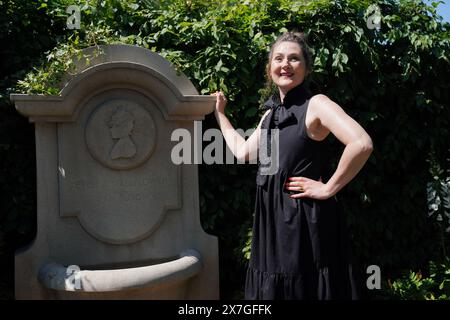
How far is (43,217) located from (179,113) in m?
1.08

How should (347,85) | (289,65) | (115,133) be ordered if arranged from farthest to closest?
(347,85)
(115,133)
(289,65)

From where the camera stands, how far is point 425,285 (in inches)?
132

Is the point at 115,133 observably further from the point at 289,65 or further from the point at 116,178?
the point at 289,65

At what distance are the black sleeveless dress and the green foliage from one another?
145cm

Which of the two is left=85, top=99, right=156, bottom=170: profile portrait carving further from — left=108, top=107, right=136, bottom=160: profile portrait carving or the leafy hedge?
the leafy hedge

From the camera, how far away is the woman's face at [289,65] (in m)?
2.17

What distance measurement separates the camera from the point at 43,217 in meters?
2.95

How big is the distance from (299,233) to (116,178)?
1.44 metres

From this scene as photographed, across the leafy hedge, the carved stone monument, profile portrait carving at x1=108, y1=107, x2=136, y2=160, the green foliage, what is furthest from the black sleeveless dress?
the green foliage

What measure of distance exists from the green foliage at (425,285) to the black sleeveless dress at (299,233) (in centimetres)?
145

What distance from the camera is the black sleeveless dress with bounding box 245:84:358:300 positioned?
2.05 m

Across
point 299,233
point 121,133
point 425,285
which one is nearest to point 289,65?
point 299,233

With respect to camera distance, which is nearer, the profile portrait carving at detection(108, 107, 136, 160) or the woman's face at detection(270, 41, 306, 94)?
the woman's face at detection(270, 41, 306, 94)

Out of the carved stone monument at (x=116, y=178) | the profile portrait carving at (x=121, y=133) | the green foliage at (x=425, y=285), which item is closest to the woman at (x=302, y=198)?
the carved stone monument at (x=116, y=178)
